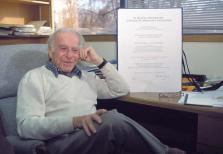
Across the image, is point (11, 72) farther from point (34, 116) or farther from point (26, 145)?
point (26, 145)

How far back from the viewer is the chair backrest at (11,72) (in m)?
1.54

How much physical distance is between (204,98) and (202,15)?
3.21ft

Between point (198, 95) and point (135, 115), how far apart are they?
2.28 feet

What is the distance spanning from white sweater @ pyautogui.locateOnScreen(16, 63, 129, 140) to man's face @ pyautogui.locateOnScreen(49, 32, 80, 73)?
66 mm

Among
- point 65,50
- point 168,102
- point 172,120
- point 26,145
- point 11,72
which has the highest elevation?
point 65,50

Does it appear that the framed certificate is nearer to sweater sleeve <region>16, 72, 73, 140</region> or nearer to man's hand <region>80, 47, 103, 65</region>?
man's hand <region>80, 47, 103, 65</region>

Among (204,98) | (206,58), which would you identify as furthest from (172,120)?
(204,98)

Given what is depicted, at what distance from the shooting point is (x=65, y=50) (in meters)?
1.64

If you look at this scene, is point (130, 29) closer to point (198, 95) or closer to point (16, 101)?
point (198, 95)

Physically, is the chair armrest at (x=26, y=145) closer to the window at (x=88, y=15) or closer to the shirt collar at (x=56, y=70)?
the shirt collar at (x=56, y=70)

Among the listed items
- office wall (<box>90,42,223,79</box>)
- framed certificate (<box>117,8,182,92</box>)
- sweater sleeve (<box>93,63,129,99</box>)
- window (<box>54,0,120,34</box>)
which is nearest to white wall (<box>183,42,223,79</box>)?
office wall (<box>90,42,223,79</box>)

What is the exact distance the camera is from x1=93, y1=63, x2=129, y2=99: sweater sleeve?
169cm

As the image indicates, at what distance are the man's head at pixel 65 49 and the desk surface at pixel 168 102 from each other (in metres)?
0.35

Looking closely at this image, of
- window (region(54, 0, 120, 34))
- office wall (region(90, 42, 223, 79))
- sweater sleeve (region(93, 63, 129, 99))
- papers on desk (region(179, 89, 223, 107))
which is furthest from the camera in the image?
window (region(54, 0, 120, 34))
